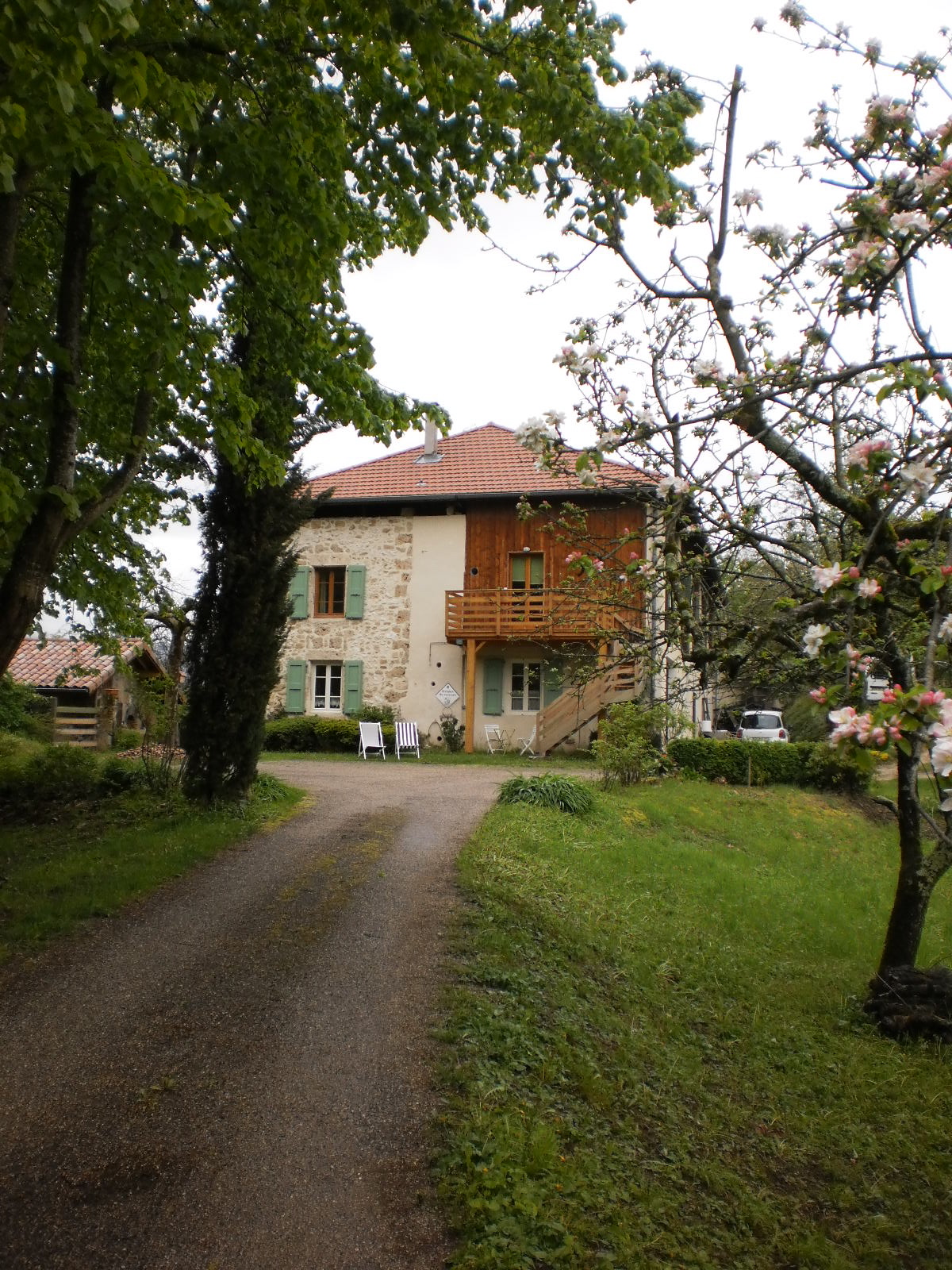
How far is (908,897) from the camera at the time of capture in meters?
6.07

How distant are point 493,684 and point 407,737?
299cm

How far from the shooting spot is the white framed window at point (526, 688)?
20984 mm

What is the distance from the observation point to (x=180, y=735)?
32.1 feet

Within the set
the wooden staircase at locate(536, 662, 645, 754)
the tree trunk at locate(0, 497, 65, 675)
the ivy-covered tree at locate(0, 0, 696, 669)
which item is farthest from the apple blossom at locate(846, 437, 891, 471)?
the wooden staircase at locate(536, 662, 645, 754)

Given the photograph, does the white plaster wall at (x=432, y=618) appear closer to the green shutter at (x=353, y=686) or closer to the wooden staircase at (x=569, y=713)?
the green shutter at (x=353, y=686)

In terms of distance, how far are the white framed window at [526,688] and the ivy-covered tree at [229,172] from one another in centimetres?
1426

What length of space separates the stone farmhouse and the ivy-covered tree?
13527 mm

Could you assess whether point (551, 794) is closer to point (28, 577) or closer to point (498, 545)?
point (28, 577)

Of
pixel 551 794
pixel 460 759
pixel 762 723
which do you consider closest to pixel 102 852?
pixel 551 794

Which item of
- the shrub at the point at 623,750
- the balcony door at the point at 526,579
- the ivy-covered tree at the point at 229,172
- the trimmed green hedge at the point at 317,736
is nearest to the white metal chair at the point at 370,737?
the trimmed green hedge at the point at 317,736

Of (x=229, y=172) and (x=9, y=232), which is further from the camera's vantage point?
(x=229, y=172)

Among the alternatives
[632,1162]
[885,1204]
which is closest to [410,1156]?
[632,1162]

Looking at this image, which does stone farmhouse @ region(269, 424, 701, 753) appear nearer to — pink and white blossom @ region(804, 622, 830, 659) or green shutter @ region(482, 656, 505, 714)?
green shutter @ region(482, 656, 505, 714)

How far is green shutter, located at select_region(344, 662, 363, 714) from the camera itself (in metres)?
21.6
